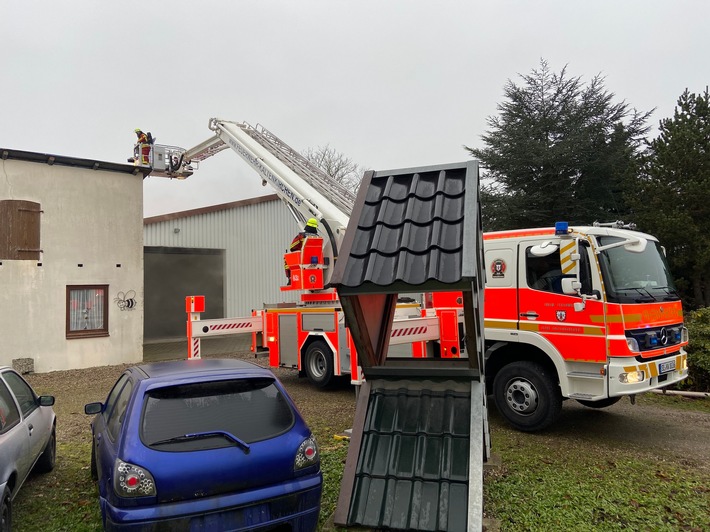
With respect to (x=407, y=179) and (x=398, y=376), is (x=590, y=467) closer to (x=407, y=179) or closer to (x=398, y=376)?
(x=398, y=376)

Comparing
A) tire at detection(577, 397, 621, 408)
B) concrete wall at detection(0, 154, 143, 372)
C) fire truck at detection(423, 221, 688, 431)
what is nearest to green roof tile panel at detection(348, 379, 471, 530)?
fire truck at detection(423, 221, 688, 431)

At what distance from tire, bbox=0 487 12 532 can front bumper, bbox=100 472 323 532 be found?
2.72 ft

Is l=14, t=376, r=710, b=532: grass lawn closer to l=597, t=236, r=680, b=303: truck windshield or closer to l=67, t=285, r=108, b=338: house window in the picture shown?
l=597, t=236, r=680, b=303: truck windshield

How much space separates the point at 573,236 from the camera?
251 inches

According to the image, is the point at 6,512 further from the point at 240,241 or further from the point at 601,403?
the point at 240,241

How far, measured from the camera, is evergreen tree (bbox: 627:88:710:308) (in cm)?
1516

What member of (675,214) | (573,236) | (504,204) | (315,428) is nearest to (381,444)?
(315,428)

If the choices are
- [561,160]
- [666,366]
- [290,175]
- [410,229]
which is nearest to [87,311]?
[290,175]

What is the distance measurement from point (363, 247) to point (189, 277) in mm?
22493

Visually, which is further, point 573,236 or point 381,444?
point 573,236

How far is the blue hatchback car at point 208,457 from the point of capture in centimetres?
320

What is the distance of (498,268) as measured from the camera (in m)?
7.11

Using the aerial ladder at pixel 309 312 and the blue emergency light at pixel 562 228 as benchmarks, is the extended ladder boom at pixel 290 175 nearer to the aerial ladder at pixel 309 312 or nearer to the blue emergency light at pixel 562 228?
the aerial ladder at pixel 309 312

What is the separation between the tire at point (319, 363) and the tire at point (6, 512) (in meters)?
5.75
